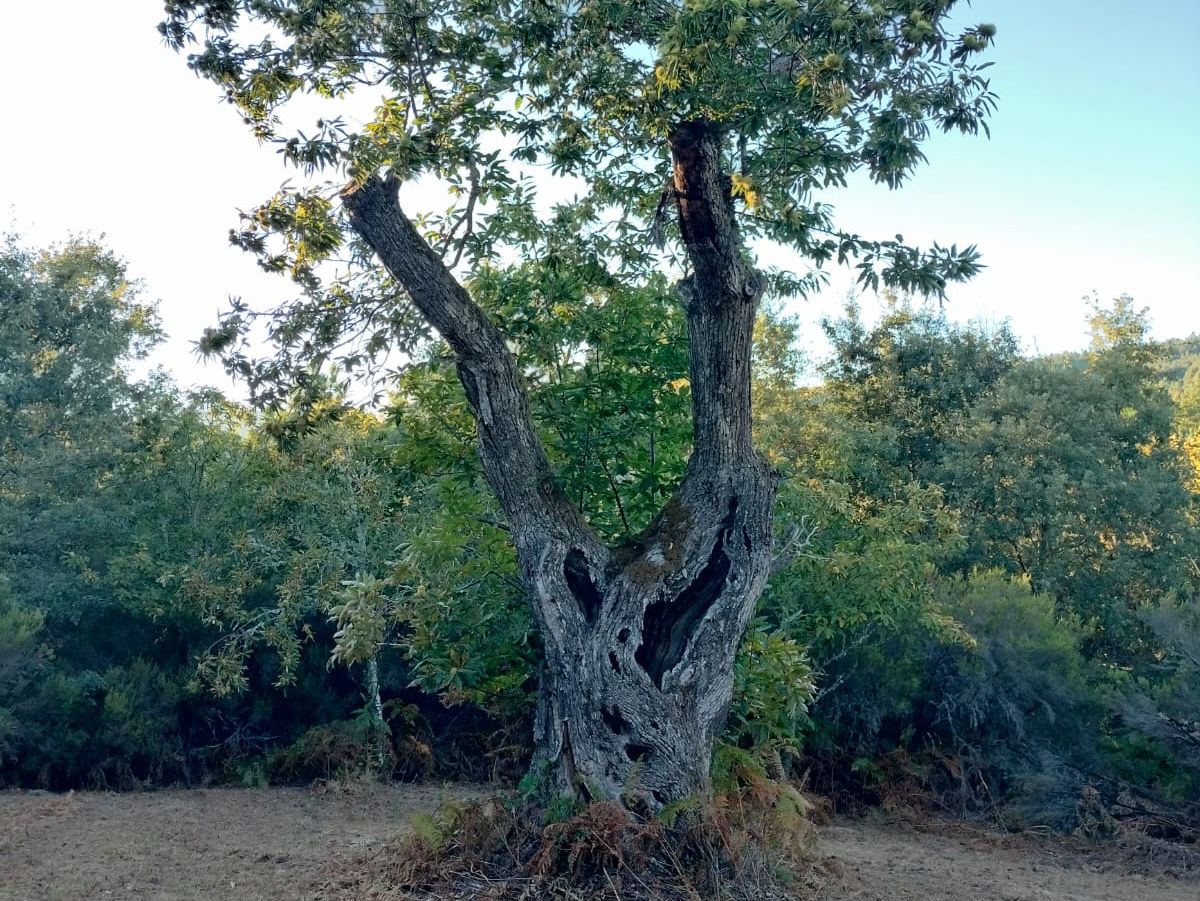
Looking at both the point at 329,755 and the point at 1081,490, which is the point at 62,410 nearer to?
the point at 329,755

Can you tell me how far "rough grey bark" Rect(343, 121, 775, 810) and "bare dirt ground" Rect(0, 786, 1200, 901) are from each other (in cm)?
167

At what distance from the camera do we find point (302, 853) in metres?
7.88

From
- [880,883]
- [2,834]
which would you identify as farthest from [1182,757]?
[2,834]

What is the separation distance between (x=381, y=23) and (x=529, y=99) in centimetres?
114

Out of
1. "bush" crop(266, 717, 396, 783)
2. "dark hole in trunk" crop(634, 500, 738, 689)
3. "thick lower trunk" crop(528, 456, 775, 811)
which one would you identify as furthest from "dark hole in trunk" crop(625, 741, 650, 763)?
"bush" crop(266, 717, 396, 783)

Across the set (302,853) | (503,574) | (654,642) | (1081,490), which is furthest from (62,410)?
(1081,490)

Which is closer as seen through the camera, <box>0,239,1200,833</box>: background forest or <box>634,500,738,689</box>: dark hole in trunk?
<box>634,500,738,689</box>: dark hole in trunk

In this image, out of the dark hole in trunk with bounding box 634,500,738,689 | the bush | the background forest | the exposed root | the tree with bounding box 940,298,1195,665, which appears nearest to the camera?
the exposed root

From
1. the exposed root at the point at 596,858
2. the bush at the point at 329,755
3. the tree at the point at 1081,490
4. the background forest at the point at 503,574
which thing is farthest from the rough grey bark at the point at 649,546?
the tree at the point at 1081,490

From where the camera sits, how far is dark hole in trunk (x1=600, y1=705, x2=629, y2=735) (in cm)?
633

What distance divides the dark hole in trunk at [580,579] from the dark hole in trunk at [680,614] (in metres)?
0.42

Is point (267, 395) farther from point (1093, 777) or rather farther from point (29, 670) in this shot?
point (1093, 777)

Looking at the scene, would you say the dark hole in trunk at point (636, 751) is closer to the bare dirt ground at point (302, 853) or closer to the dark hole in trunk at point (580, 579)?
the dark hole in trunk at point (580, 579)

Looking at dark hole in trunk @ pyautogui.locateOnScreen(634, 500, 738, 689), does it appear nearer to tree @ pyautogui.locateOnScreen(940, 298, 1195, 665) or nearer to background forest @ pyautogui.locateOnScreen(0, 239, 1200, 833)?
background forest @ pyautogui.locateOnScreen(0, 239, 1200, 833)
